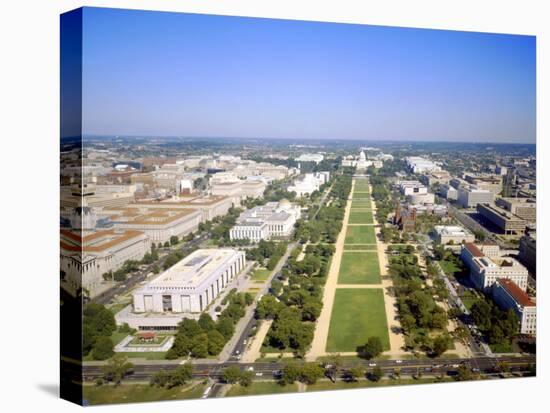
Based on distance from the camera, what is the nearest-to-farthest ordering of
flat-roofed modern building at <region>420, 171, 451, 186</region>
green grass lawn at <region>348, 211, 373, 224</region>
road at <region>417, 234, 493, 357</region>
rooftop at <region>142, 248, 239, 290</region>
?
road at <region>417, 234, 493, 357</region> < rooftop at <region>142, 248, 239, 290</region> < flat-roofed modern building at <region>420, 171, 451, 186</region> < green grass lawn at <region>348, 211, 373, 224</region>

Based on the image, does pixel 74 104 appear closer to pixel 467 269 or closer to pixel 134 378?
pixel 134 378

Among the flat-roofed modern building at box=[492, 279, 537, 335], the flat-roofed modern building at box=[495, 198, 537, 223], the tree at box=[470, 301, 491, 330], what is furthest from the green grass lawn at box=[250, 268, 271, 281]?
the flat-roofed modern building at box=[495, 198, 537, 223]

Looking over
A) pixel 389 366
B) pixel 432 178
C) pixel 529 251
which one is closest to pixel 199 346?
pixel 389 366

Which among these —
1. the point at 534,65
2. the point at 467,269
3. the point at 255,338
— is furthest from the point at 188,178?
the point at 534,65

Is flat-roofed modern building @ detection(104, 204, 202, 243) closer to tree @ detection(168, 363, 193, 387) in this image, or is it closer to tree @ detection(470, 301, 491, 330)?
tree @ detection(168, 363, 193, 387)

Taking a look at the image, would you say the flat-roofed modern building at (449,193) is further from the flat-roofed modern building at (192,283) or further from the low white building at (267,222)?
the flat-roofed modern building at (192,283)

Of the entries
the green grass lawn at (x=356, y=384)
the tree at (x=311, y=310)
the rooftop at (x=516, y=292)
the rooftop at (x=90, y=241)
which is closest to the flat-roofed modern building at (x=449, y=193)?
the rooftop at (x=516, y=292)
